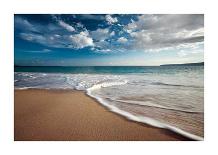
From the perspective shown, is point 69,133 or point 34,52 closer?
point 69,133

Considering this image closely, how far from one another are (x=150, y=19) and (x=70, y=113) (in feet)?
5.98

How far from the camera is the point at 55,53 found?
10.2 feet

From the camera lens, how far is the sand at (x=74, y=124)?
2.21 m

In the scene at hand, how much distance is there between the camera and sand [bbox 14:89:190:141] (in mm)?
2207

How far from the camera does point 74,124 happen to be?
236 cm
